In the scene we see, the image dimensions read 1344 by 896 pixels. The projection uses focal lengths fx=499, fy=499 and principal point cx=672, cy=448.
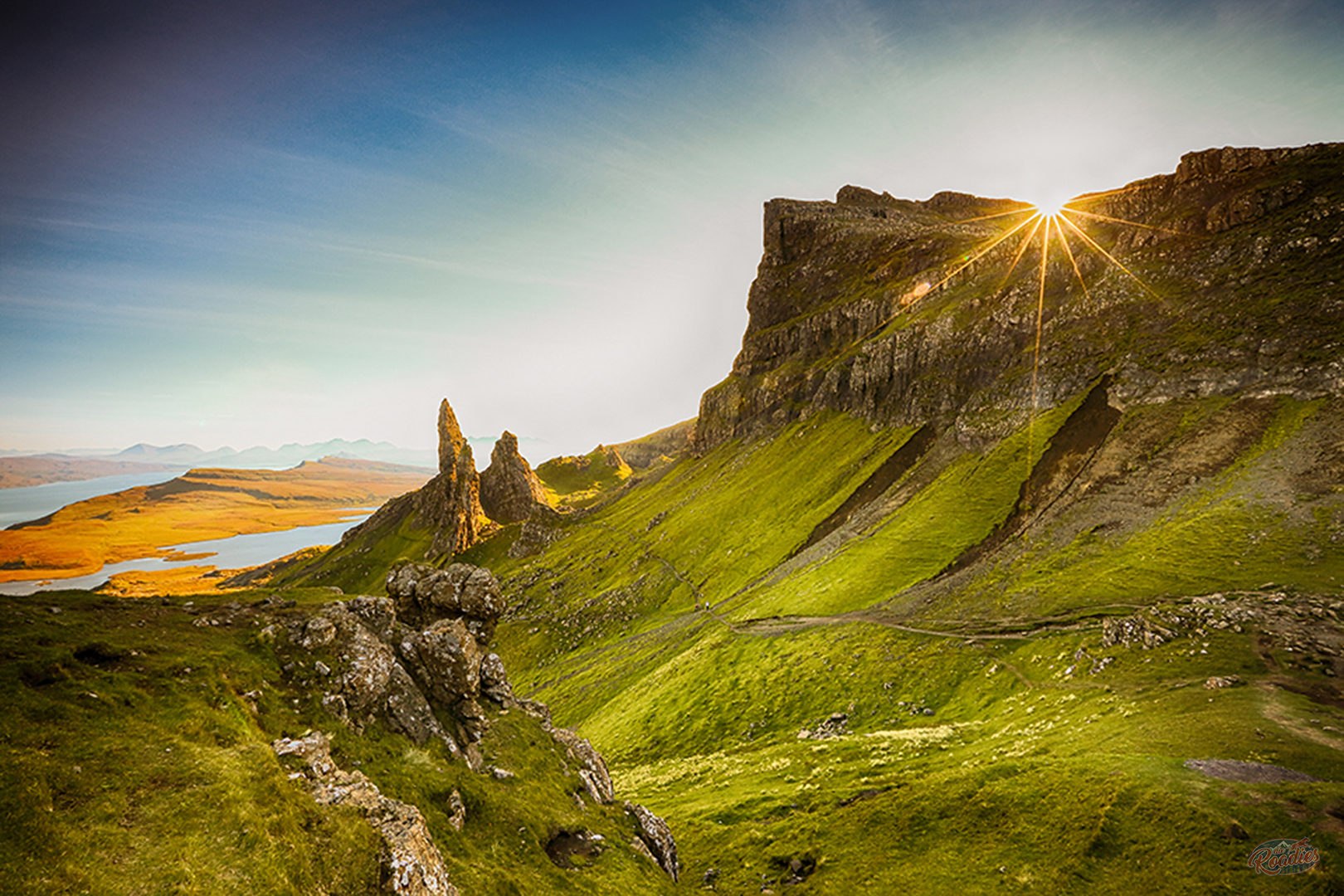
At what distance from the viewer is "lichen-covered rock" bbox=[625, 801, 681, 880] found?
32688mm

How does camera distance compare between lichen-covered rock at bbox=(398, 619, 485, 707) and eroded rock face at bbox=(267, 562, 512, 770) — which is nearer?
eroded rock face at bbox=(267, 562, 512, 770)

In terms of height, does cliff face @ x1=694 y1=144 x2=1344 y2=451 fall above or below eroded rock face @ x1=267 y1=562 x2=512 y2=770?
above

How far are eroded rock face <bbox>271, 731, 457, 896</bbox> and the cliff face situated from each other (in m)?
120

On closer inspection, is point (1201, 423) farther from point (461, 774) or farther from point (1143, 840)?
point (461, 774)

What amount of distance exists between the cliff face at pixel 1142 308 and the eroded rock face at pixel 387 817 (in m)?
120

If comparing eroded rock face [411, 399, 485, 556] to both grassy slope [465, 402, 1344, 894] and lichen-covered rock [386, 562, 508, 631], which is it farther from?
lichen-covered rock [386, 562, 508, 631]

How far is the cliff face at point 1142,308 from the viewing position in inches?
3410

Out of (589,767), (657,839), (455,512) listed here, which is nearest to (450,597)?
(589,767)

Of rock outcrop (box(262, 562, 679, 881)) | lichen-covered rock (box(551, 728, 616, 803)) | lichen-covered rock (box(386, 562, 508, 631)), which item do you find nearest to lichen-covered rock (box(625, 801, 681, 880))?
rock outcrop (box(262, 562, 679, 881))

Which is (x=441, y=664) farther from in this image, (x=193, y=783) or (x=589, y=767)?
(x=193, y=783)

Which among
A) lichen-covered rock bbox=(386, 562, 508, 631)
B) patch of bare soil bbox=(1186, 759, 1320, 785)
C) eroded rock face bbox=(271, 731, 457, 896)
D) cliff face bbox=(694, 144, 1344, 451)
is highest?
cliff face bbox=(694, 144, 1344, 451)

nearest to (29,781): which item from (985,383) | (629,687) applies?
(629,687)

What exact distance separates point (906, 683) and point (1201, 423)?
72.2 meters

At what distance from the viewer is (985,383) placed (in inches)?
4811
